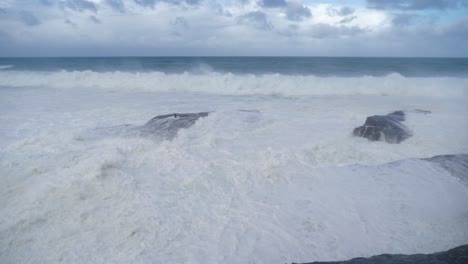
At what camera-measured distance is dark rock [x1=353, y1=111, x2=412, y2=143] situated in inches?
309

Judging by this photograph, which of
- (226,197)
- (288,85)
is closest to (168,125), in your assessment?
(226,197)

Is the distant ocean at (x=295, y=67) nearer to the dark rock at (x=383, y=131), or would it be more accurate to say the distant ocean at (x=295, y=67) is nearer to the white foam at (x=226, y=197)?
the dark rock at (x=383, y=131)

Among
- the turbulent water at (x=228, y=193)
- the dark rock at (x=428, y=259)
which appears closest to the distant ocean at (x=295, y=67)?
the turbulent water at (x=228, y=193)

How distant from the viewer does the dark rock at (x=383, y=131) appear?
7840 mm

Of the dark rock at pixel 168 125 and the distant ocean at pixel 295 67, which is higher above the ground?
the distant ocean at pixel 295 67

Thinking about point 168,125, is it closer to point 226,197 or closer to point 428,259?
point 226,197

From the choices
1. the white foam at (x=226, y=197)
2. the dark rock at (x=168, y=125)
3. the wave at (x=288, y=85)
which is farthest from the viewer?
the wave at (x=288, y=85)

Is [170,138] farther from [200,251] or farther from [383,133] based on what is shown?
[383,133]

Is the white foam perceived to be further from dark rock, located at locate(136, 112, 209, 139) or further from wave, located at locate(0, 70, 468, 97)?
wave, located at locate(0, 70, 468, 97)

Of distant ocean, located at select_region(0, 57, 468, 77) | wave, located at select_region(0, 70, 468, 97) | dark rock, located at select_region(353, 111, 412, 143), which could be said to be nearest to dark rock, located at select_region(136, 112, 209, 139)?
dark rock, located at select_region(353, 111, 412, 143)

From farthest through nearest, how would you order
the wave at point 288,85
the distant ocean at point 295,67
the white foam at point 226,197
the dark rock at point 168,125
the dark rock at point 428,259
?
the distant ocean at point 295,67 → the wave at point 288,85 → the dark rock at point 168,125 → the white foam at point 226,197 → the dark rock at point 428,259

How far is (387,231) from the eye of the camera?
4.30 metres

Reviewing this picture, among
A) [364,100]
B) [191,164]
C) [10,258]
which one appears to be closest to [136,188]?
[191,164]

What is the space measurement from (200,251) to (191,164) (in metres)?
2.58
